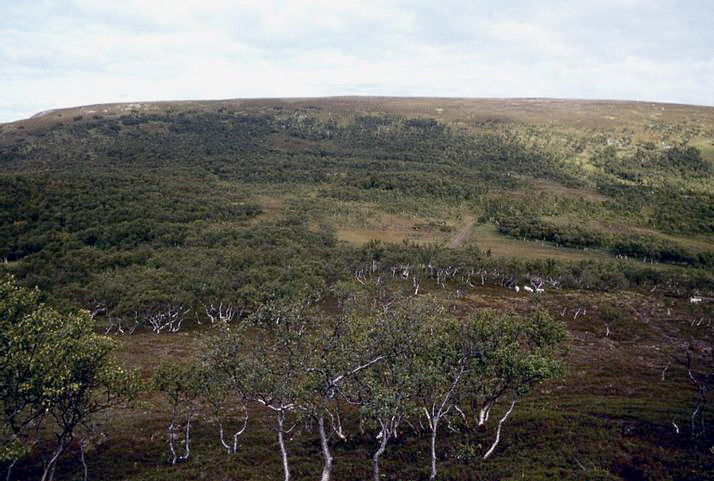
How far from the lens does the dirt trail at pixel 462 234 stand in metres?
143

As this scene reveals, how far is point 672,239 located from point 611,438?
147945 mm

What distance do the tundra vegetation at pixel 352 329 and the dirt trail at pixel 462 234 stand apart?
48.3 inches

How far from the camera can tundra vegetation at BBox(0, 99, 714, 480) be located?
26125mm

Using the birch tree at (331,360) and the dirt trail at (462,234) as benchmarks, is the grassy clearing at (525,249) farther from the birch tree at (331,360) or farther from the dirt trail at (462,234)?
the birch tree at (331,360)

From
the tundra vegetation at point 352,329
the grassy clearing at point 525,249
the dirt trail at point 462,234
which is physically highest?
the tundra vegetation at point 352,329

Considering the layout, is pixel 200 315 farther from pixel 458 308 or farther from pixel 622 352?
pixel 622 352

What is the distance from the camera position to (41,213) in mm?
125688

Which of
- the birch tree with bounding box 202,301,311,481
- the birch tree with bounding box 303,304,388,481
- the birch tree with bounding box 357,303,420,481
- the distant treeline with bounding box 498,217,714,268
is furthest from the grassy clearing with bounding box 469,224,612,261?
the birch tree with bounding box 202,301,311,481

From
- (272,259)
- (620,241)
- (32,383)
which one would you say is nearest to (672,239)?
(620,241)

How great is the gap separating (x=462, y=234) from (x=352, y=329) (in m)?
135

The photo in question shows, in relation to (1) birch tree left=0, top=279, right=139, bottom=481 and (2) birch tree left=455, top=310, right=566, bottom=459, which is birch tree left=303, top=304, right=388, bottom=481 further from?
(1) birch tree left=0, top=279, right=139, bottom=481

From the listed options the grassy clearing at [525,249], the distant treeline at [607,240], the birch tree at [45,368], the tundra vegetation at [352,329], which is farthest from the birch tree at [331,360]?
the distant treeline at [607,240]

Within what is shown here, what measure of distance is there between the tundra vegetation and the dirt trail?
123 centimetres

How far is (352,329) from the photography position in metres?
27.3
